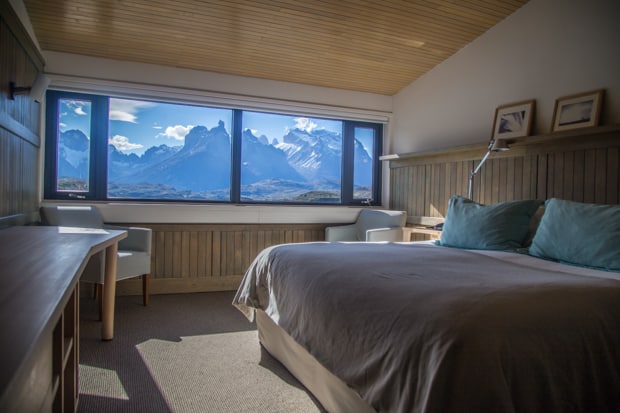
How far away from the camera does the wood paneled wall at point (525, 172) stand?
2625mm

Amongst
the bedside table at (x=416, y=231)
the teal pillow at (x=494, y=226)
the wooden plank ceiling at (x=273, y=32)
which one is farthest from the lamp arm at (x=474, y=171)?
the wooden plank ceiling at (x=273, y=32)

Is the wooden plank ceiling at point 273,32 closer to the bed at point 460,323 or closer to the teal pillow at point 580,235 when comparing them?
the teal pillow at point 580,235

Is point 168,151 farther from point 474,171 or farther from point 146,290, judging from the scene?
point 474,171

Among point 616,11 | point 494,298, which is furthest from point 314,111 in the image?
point 494,298

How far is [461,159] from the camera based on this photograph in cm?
381

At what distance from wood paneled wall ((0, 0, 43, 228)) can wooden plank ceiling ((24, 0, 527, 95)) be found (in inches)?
14.7

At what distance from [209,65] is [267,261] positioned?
8.20 ft

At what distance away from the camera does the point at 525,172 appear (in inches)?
125

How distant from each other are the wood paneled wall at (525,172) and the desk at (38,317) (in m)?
2.93

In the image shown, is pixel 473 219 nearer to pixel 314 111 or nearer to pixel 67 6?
pixel 314 111

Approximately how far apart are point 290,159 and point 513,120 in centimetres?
237

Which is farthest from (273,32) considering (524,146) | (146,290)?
(146,290)

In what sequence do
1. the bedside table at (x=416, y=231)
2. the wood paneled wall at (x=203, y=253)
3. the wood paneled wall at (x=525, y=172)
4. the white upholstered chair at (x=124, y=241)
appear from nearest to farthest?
the wood paneled wall at (x=525, y=172), the white upholstered chair at (x=124, y=241), the bedside table at (x=416, y=231), the wood paneled wall at (x=203, y=253)

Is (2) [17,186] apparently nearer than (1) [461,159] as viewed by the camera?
Yes
